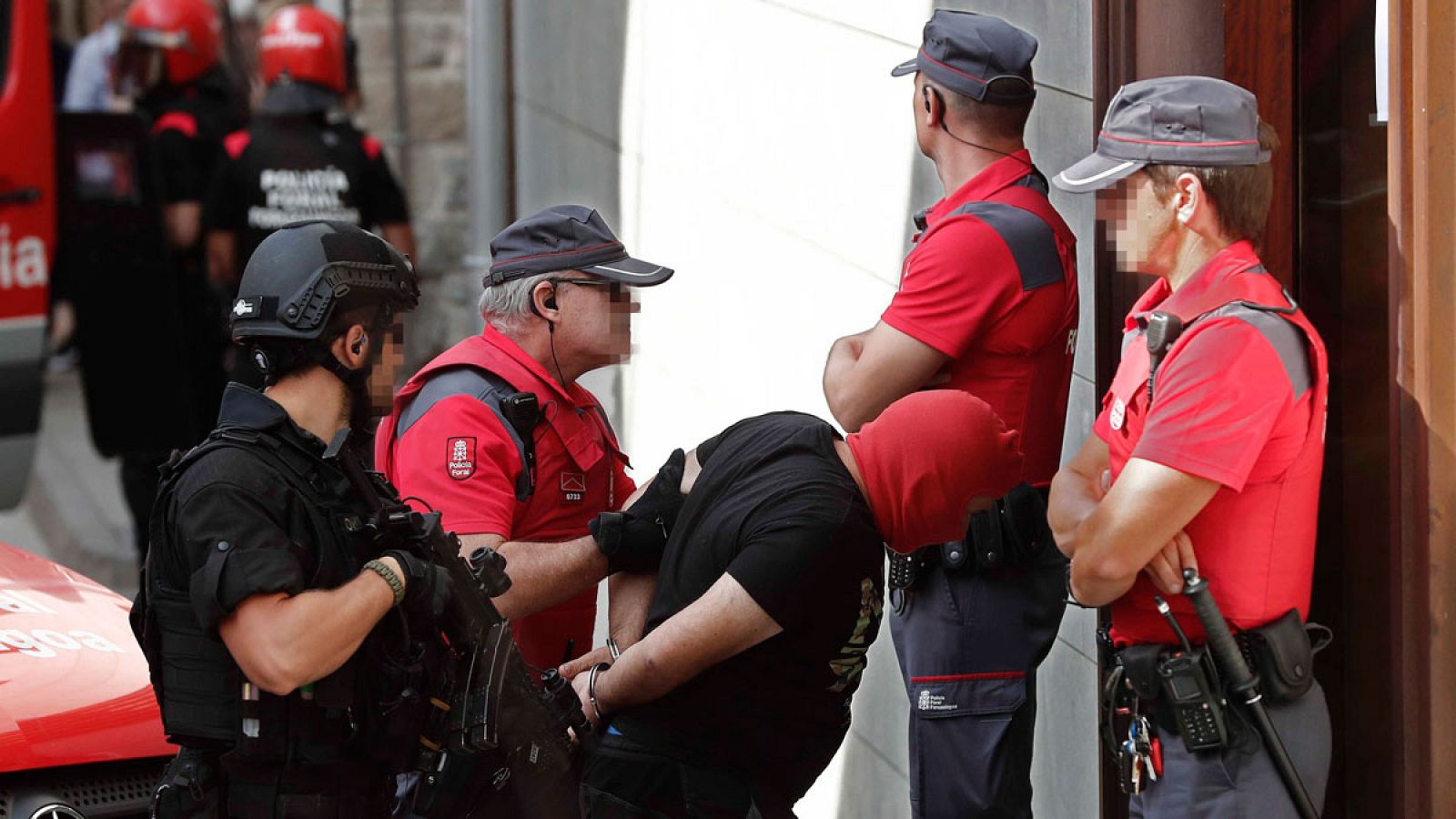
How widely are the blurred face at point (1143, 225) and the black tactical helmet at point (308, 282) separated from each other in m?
1.25

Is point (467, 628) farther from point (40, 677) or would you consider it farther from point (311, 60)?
point (311, 60)

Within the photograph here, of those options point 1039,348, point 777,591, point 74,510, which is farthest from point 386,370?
point 74,510

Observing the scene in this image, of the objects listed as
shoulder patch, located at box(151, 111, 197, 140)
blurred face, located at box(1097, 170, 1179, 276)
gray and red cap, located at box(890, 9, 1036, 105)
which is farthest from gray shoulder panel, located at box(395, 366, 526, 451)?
shoulder patch, located at box(151, 111, 197, 140)

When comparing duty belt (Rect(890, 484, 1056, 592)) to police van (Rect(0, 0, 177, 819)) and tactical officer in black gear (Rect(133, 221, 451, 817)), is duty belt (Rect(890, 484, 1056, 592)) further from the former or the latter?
police van (Rect(0, 0, 177, 819))

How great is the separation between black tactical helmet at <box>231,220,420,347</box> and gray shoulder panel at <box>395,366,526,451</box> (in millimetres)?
450

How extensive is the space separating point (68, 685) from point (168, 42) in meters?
6.35

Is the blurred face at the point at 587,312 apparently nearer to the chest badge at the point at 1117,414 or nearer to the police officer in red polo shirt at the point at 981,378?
the police officer in red polo shirt at the point at 981,378

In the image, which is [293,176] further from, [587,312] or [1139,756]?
[1139,756]

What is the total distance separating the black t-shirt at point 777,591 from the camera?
3.16 metres

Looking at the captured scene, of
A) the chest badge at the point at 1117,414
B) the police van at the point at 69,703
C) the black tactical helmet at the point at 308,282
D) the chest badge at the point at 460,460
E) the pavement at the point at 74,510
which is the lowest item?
the pavement at the point at 74,510

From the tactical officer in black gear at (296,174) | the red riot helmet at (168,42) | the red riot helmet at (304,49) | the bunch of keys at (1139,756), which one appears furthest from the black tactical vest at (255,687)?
the red riot helmet at (168,42)

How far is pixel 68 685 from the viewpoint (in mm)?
3994

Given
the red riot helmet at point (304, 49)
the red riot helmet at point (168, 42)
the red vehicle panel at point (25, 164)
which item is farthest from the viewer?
the red riot helmet at point (168, 42)

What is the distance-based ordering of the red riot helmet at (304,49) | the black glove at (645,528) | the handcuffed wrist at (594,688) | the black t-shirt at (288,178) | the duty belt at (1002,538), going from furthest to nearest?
the red riot helmet at (304,49)
the black t-shirt at (288,178)
the duty belt at (1002,538)
the black glove at (645,528)
the handcuffed wrist at (594,688)
